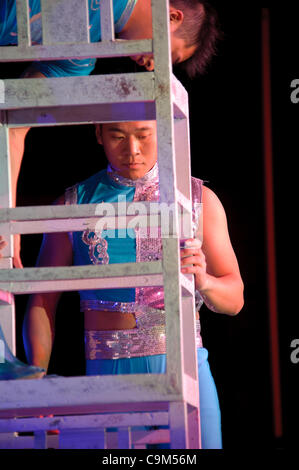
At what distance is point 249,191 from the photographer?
290 centimetres

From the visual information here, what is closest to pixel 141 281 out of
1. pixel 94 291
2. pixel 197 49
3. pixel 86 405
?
pixel 86 405

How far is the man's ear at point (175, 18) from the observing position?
229cm

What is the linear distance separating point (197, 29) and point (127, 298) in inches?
35.8

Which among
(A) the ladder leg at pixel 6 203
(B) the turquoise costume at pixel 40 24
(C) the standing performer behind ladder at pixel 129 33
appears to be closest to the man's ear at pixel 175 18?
(C) the standing performer behind ladder at pixel 129 33

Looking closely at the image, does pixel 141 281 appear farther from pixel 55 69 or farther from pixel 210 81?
pixel 210 81

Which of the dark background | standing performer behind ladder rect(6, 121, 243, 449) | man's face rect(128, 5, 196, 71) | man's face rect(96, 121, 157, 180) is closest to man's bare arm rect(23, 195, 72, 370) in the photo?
standing performer behind ladder rect(6, 121, 243, 449)

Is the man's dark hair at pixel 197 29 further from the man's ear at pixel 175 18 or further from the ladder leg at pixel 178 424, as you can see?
the ladder leg at pixel 178 424

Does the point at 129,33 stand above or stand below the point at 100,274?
above

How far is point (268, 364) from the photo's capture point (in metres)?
2.87

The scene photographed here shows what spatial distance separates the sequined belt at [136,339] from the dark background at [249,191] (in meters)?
0.90

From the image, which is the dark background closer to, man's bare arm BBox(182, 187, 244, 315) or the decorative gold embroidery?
man's bare arm BBox(182, 187, 244, 315)

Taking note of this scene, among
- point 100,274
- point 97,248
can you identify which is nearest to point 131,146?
point 97,248

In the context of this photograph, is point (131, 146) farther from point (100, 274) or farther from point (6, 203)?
point (100, 274)

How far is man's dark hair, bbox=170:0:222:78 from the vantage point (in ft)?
7.74
